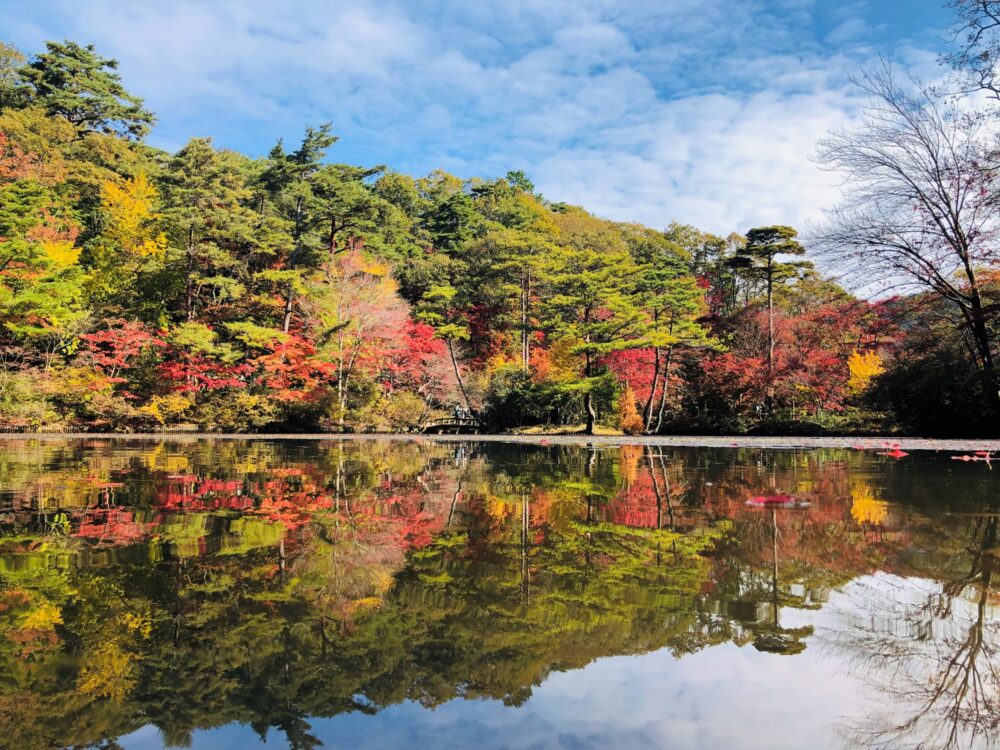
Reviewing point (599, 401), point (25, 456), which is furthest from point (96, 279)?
point (599, 401)

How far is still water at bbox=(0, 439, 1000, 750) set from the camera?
2.22 meters

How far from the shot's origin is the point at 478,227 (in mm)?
39094

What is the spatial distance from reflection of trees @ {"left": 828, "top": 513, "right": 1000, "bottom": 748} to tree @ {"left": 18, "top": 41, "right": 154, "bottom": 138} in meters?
40.5

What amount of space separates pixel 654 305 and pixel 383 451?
11.9m

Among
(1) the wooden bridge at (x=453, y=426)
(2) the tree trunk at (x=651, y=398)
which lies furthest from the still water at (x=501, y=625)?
(1) the wooden bridge at (x=453, y=426)

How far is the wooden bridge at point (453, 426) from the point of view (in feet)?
81.0

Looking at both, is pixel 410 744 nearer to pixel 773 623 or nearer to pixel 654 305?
pixel 773 623

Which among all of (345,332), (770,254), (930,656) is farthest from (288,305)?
(930,656)

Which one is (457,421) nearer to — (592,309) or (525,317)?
(525,317)

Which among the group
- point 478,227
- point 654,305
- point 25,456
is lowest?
point 25,456

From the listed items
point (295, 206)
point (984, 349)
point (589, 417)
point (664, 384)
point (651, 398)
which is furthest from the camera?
point (295, 206)

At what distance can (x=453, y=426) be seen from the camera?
2500 centimetres

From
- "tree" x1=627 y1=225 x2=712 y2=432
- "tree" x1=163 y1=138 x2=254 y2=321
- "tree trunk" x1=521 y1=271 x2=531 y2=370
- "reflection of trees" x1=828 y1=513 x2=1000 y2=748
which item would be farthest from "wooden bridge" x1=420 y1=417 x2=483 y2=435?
"reflection of trees" x1=828 y1=513 x2=1000 y2=748

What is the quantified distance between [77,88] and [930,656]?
43.5 metres
